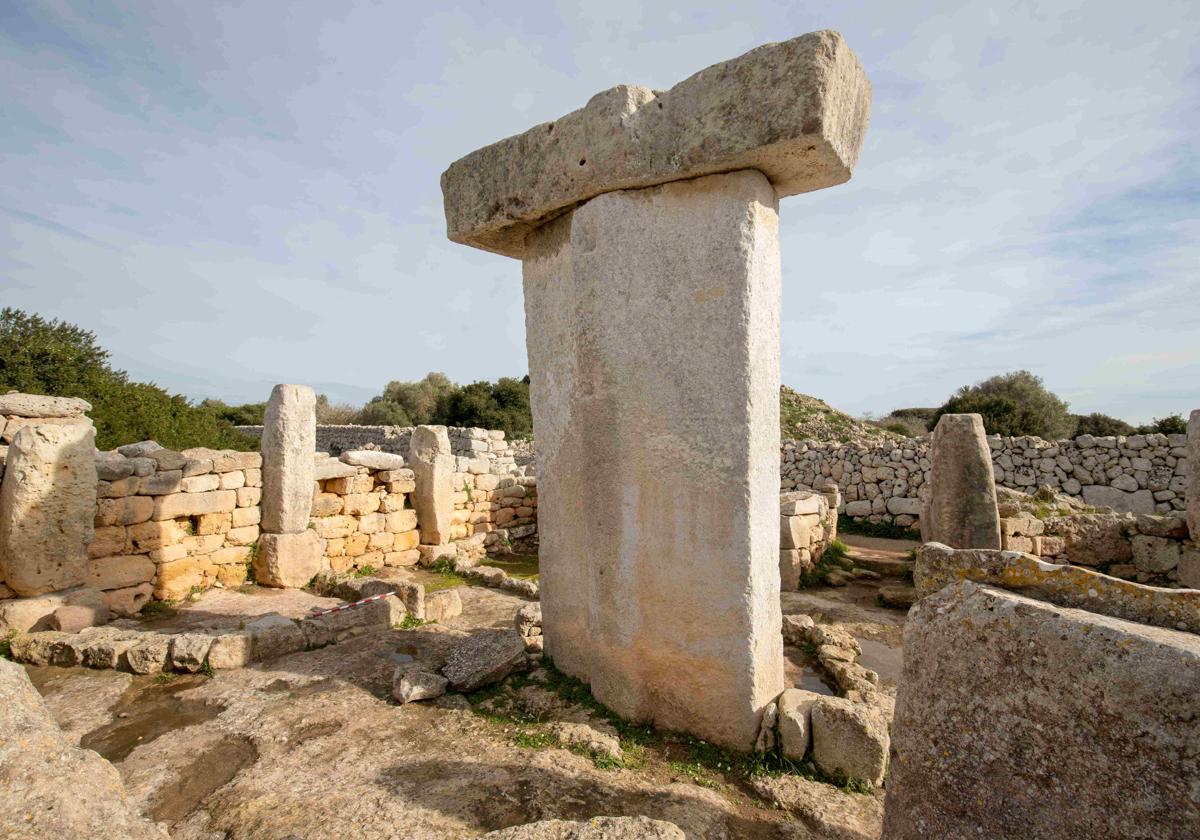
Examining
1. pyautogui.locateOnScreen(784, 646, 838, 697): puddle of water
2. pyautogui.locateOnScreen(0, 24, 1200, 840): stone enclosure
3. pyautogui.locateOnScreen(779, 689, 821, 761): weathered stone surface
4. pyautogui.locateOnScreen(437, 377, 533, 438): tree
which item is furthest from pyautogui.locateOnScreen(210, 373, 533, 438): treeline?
pyautogui.locateOnScreen(779, 689, 821, 761): weathered stone surface

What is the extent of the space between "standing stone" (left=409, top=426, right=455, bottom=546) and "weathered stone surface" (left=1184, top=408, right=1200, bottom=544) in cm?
913

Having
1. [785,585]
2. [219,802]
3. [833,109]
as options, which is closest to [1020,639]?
[833,109]

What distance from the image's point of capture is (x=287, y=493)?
24.5ft

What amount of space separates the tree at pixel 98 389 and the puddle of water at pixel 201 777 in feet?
33.1

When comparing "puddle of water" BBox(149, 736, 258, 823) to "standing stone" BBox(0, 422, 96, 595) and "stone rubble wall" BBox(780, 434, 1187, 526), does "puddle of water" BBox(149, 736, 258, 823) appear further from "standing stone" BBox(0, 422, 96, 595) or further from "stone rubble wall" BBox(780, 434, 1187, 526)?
"stone rubble wall" BBox(780, 434, 1187, 526)

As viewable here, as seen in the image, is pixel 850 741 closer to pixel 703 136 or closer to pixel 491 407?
pixel 703 136

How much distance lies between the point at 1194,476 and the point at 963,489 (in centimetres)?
253

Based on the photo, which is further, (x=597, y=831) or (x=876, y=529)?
(x=876, y=529)

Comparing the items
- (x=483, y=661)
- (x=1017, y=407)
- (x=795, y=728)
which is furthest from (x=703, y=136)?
(x=1017, y=407)

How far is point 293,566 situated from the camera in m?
7.46

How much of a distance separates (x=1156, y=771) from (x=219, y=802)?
10.7ft

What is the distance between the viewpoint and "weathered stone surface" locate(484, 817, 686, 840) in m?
1.94

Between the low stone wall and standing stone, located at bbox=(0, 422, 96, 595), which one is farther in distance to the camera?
the low stone wall

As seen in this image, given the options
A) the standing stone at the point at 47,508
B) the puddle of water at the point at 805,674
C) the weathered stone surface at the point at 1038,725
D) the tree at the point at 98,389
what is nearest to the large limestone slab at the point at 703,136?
the weathered stone surface at the point at 1038,725
